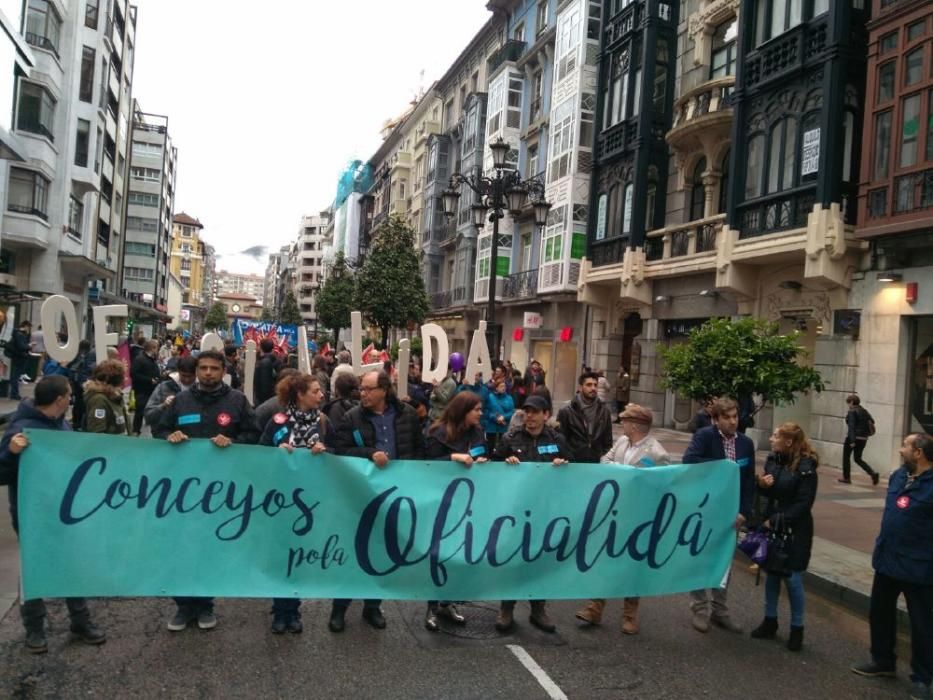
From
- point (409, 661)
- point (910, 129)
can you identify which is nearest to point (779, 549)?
point (409, 661)

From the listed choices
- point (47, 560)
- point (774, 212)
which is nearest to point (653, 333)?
point (774, 212)

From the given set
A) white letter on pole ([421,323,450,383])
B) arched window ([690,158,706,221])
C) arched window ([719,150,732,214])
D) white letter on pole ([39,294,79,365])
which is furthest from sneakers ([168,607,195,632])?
arched window ([690,158,706,221])

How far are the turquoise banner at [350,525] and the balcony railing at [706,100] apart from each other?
17004mm

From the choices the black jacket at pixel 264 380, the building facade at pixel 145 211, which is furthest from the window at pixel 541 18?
the building facade at pixel 145 211

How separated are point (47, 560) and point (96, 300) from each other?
4018 cm

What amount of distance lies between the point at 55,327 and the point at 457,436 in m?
4.47

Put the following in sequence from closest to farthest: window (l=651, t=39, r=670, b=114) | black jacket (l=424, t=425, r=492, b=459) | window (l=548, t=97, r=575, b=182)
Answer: black jacket (l=424, t=425, r=492, b=459)
window (l=651, t=39, r=670, b=114)
window (l=548, t=97, r=575, b=182)

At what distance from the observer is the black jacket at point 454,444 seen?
18.9 feet

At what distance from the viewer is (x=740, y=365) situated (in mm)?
10750

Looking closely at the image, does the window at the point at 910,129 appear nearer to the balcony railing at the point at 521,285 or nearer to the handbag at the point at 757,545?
the handbag at the point at 757,545

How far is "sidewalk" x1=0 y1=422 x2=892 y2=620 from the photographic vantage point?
672 cm

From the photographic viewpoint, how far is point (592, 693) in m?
4.64

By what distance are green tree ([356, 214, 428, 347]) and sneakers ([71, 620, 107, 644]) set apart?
94.3 ft

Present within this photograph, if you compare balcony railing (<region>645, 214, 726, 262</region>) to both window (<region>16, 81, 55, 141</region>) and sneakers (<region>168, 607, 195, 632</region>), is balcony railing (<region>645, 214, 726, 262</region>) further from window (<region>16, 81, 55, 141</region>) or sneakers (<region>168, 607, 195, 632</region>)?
window (<region>16, 81, 55, 141</region>)
